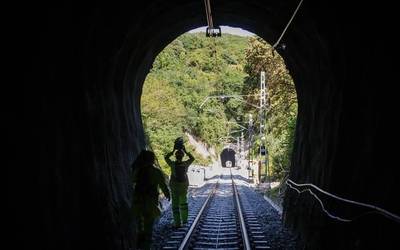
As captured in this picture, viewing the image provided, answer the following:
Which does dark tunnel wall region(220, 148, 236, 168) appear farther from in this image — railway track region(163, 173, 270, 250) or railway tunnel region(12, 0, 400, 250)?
railway tunnel region(12, 0, 400, 250)

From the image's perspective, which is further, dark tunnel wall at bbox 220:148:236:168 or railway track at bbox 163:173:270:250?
dark tunnel wall at bbox 220:148:236:168

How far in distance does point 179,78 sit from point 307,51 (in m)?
60.6

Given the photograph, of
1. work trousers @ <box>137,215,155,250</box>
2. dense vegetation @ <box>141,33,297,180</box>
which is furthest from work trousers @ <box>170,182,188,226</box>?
dense vegetation @ <box>141,33,297,180</box>

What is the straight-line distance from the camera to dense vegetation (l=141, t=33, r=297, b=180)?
25062 mm

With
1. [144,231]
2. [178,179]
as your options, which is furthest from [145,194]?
[178,179]

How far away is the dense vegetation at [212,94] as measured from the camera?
25.1m

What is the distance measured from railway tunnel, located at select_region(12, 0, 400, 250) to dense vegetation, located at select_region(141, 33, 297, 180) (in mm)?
9622

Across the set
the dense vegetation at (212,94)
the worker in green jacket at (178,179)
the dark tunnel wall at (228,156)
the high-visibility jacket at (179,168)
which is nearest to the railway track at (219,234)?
the worker in green jacket at (178,179)

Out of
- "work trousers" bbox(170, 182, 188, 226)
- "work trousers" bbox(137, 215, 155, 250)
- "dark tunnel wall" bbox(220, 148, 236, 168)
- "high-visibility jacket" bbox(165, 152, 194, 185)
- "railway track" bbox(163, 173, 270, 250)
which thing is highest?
"dark tunnel wall" bbox(220, 148, 236, 168)

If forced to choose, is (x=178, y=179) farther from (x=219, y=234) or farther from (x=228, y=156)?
(x=228, y=156)

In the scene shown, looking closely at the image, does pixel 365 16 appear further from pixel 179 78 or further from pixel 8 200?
pixel 179 78

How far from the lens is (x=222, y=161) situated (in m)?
91.7

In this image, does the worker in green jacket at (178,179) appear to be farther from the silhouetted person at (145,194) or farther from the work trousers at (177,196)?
the silhouetted person at (145,194)

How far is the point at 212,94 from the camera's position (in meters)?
86.1
